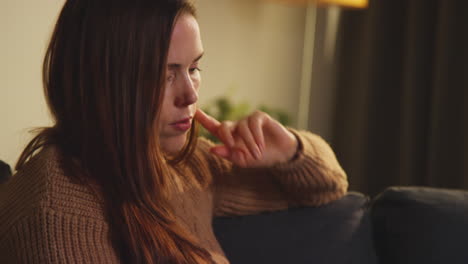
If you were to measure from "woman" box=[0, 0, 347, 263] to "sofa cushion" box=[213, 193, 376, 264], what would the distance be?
0.87 feet

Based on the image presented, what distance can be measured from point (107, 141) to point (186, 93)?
6.7 inches

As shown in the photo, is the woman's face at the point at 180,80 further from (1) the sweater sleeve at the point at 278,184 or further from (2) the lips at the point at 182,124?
(1) the sweater sleeve at the point at 278,184

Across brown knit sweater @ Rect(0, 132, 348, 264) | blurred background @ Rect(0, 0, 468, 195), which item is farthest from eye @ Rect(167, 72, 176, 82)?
blurred background @ Rect(0, 0, 468, 195)

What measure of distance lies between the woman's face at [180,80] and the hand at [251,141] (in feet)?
0.75

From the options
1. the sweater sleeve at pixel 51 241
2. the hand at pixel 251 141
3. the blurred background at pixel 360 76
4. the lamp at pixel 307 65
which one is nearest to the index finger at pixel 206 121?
the hand at pixel 251 141

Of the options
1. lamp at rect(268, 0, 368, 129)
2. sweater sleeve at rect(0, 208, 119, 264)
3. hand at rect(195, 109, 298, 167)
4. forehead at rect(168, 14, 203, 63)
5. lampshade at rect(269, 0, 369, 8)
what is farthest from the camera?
lamp at rect(268, 0, 368, 129)

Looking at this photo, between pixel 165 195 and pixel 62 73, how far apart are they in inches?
11.3

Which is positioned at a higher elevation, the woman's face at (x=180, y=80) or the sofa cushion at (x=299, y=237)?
the woman's face at (x=180, y=80)

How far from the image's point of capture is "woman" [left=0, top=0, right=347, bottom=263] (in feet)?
2.76

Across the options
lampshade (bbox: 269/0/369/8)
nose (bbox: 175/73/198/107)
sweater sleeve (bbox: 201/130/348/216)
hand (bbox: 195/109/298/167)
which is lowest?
sweater sleeve (bbox: 201/130/348/216)

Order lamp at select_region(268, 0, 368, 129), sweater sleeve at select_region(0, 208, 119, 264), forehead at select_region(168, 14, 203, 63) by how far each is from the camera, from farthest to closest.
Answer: lamp at select_region(268, 0, 368, 129), forehead at select_region(168, 14, 203, 63), sweater sleeve at select_region(0, 208, 119, 264)

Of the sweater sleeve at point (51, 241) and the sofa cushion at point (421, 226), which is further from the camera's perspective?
the sofa cushion at point (421, 226)

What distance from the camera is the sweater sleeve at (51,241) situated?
812 millimetres

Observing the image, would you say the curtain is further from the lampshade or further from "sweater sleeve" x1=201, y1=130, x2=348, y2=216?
"sweater sleeve" x1=201, y1=130, x2=348, y2=216
